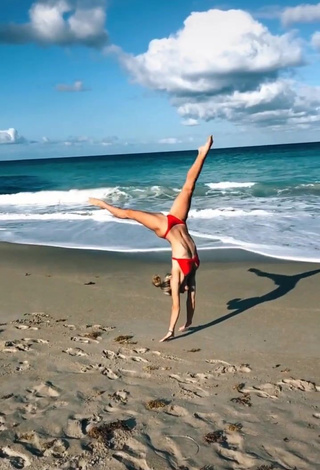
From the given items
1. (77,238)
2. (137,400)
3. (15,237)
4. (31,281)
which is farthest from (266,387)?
(15,237)

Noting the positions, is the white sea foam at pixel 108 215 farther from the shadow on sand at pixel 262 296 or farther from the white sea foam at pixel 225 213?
the shadow on sand at pixel 262 296

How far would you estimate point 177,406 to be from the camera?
4.87 metres

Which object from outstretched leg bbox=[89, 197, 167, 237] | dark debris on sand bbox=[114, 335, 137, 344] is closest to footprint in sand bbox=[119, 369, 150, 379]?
dark debris on sand bbox=[114, 335, 137, 344]

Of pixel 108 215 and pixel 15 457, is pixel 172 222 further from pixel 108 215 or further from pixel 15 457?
pixel 108 215

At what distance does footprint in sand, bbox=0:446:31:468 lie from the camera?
153 inches

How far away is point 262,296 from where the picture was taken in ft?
28.7

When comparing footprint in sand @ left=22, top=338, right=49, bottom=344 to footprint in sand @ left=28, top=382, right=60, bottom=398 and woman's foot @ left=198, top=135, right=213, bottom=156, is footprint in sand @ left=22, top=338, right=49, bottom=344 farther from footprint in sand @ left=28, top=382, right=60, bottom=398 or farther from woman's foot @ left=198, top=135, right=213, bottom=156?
woman's foot @ left=198, top=135, right=213, bottom=156

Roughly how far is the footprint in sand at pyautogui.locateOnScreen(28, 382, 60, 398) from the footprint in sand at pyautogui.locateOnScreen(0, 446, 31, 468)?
1.03 metres

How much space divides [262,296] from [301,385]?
3.43 meters

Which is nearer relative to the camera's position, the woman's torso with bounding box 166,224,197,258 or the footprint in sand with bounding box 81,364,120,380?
the footprint in sand with bounding box 81,364,120,380

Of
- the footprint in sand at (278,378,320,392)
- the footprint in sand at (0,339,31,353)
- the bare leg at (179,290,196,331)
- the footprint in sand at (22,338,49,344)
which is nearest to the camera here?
the footprint in sand at (278,378,320,392)

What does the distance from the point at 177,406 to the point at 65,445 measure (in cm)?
121

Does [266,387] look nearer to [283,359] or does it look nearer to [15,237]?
[283,359]

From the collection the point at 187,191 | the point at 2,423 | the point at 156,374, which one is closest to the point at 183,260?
the point at 187,191
